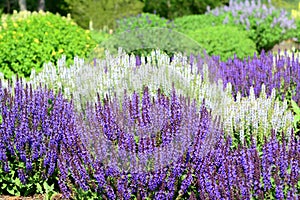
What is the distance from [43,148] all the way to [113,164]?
0.98m

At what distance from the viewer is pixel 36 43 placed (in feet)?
27.7

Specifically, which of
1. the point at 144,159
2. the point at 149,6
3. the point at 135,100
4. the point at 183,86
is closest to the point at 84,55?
the point at 183,86

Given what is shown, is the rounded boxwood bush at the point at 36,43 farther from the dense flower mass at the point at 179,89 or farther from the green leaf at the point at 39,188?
Result: the green leaf at the point at 39,188

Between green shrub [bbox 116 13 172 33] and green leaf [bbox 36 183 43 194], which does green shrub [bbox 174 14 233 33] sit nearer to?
green shrub [bbox 116 13 172 33]

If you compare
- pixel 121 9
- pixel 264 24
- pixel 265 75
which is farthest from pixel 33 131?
pixel 121 9

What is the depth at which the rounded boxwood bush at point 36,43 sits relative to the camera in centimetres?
827

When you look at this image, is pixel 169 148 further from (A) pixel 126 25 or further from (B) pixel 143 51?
(A) pixel 126 25

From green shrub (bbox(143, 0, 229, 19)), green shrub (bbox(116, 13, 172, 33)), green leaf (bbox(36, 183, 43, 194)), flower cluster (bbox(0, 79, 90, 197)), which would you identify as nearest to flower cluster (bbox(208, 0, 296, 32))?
green shrub (bbox(116, 13, 172, 33))

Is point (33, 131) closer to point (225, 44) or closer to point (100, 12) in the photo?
point (225, 44)

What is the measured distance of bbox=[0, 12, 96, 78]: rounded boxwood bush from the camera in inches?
325

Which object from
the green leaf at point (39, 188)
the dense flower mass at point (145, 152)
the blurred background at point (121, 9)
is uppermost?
the blurred background at point (121, 9)

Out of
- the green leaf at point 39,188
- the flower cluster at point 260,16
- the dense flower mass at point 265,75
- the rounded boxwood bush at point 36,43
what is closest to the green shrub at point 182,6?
the flower cluster at point 260,16

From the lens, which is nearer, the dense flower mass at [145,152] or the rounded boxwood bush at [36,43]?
the dense flower mass at [145,152]

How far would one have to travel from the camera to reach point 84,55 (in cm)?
897
